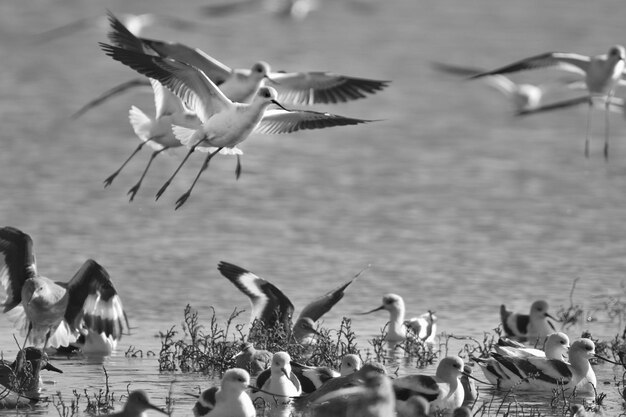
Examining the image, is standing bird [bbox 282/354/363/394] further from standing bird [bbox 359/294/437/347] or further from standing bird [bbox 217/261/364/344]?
standing bird [bbox 359/294/437/347]

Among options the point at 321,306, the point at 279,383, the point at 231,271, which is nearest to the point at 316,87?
the point at 231,271

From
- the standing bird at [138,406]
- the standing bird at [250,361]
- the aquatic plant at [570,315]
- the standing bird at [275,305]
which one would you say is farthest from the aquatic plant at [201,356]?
the aquatic plant at [570,315]

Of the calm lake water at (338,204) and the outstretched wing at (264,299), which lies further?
the calm lake water at (338,204)

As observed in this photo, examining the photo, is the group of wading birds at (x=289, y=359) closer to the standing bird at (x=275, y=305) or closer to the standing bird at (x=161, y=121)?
the standing bird at (x=275, y=305)

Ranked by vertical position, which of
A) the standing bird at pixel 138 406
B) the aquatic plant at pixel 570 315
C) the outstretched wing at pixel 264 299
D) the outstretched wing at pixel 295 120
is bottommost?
the aquatic plant at pixel 570 315

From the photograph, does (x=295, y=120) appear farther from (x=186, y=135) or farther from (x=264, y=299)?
(x=264, y=299)

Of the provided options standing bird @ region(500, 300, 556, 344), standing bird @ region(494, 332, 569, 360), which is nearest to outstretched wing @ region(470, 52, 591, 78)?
standing bird @ region(500, 300, 556, 344)

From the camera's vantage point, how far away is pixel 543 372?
1062cm

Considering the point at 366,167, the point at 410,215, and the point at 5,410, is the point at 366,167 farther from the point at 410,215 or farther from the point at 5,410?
the point at 5,410

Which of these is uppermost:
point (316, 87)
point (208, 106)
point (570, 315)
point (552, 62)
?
point (552, 62)

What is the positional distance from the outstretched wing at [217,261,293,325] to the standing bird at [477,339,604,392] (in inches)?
81.5

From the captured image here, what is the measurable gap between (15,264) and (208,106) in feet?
7.32

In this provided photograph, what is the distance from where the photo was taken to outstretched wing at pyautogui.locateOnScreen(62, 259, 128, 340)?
11.5 m

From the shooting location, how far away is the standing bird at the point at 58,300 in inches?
452
